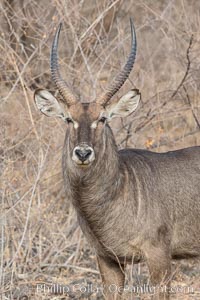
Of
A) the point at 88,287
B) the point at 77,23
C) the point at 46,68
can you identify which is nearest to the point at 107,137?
the point at 88,287

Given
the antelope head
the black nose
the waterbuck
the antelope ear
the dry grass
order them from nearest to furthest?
the black nose < the antelope head < the waterbuck < the antelope ear < the dry grass

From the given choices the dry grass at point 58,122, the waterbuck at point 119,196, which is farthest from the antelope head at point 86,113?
the dry grass at point 58,122

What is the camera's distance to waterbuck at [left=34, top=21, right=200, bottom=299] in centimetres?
759

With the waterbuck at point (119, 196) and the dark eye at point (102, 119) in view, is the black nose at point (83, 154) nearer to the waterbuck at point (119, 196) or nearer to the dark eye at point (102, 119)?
the waterbuck at point (119, 196)

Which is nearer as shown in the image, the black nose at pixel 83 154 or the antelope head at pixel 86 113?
the black nose at pixel 83 154

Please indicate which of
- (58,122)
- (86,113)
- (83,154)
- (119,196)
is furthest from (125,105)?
(58,122)

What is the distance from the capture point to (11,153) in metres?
10.3

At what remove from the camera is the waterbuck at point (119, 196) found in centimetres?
759

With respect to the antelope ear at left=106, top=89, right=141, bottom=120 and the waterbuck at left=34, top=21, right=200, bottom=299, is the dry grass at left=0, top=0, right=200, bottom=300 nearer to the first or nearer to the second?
the waterbuck at left=34, top=21, right=200, bottom=299

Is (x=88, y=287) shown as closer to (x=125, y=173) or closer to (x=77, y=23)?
(x=125, y=173)

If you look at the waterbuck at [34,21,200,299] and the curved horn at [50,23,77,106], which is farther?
the curved horn at [50,23,77,106]

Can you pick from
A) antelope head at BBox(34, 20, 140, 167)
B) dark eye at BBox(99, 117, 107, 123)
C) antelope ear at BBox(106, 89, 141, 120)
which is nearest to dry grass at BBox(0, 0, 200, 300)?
antelope head at BBox(34, 20, 140, 167)

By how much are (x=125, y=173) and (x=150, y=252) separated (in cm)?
84

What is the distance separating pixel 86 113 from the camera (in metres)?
7.55
